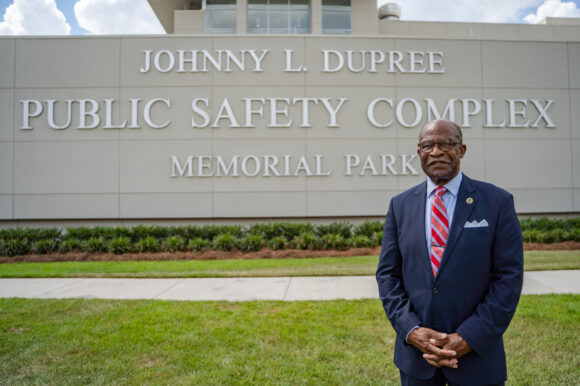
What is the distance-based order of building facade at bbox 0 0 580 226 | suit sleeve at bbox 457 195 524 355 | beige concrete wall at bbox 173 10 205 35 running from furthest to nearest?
1. beige concrete wall at bbox 173 10 205 35
2. building facade at bbox 0 0 580 226
3. suit sleeve at bbox 457 195 524 355

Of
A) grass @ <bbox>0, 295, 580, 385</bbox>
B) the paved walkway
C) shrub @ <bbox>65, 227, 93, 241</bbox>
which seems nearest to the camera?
grass @ <bbox>0, 295, 580, 385</bbox>

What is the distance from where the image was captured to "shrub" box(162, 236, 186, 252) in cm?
1029

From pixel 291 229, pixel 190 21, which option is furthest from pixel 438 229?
pixel 190 21

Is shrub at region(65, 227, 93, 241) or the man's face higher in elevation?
the man's face

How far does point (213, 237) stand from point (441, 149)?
30.7 ft

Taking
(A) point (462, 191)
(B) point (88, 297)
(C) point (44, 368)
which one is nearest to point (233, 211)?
(B) point (88, 297)

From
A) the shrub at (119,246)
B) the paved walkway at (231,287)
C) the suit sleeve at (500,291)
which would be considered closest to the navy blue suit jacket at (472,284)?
the suit sleeve at (500,291)

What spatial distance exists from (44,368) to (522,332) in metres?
5.18

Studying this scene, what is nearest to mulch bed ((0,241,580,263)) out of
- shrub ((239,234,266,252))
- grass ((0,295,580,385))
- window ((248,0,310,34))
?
shrub ((239,234,266,252))

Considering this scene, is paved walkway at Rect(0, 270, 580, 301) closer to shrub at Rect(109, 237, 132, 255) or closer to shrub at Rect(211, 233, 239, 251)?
shrub at Rect(109, 237, 132, 255)

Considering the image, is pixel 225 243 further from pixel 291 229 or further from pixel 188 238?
pixel 291 229

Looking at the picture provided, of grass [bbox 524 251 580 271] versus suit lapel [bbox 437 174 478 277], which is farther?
grass [bbox 524 251 580 271]

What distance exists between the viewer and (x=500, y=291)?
1890 millimetres


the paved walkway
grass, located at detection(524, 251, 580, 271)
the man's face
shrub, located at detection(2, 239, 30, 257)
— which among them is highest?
the man's face
